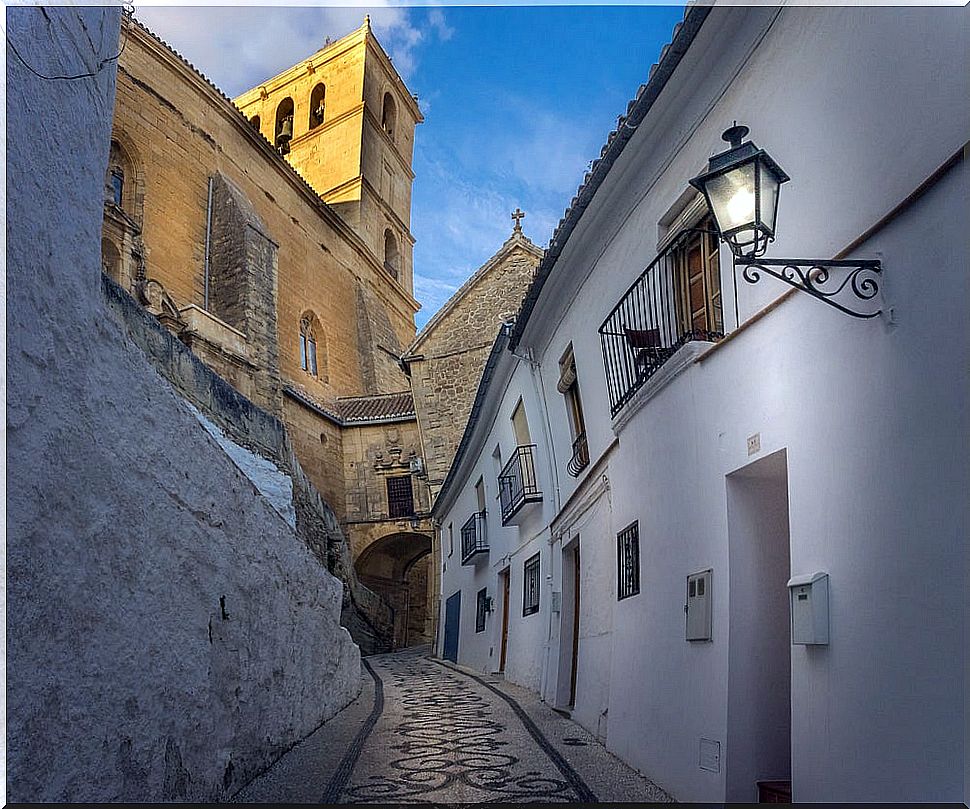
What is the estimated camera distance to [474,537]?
1478 centimetres

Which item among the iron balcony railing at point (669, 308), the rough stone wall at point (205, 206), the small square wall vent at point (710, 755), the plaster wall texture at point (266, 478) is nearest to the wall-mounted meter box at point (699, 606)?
the small square wall vent at point (710, 755)

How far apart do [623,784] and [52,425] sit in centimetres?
372

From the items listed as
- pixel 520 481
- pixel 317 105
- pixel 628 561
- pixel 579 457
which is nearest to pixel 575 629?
pixel 579 457

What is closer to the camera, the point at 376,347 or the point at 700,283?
the point at 700,283

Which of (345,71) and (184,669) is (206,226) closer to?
(345,71)

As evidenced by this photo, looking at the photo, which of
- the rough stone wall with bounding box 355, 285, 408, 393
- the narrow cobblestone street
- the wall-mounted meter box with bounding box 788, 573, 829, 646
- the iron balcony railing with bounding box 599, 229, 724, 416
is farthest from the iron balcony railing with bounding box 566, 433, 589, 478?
the rough stone wall with bounding box 355, 285, 408, 393

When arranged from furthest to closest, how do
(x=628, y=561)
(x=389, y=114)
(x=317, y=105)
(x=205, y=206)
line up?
(x=389, y=114) → (x=317, y=105) → (x=205, y=206) → (x=628, y=561)

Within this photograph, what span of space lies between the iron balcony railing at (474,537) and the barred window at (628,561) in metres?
7.81

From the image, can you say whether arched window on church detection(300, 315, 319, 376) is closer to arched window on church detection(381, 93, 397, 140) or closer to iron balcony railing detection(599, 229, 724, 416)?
arched window on church detection(381, 93, 397, 140)

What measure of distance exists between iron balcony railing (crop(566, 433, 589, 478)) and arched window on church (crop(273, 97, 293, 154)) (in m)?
34.0

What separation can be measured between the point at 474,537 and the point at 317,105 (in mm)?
28917

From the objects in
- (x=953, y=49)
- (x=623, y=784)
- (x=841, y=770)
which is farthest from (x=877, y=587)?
(x=623, y=784)

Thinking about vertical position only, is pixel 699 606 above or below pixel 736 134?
below

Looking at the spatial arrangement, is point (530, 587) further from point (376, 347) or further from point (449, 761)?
point (376, 347)
